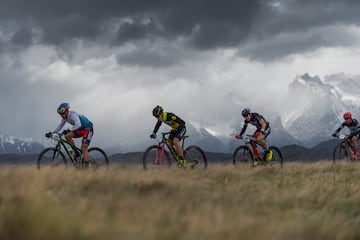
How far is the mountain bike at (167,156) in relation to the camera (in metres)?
19.2

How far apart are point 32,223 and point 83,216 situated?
0.95 m

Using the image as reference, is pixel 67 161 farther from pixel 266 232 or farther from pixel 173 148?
pixel 266 232

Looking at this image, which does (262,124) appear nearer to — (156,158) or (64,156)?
(156,158)

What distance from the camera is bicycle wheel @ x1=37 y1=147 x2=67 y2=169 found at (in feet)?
55.8

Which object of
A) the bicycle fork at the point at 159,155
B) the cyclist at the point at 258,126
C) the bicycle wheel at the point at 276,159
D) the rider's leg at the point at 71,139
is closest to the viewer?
the rider's leg at the point at 71,139

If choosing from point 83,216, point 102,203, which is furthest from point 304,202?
point 83,216

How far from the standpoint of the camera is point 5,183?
434 inches

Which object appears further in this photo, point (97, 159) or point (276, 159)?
point (276, 159)

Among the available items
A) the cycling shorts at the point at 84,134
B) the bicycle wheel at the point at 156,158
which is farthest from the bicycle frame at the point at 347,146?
the cycling shorts at the point at 84,134

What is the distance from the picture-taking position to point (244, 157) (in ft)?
75.2

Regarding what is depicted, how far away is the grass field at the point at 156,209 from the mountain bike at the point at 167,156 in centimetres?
330

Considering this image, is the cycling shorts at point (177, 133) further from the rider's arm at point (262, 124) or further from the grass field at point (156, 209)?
the rider's arm at point (262, 124)

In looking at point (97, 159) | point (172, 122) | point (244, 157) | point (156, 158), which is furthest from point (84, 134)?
point (244, 157)

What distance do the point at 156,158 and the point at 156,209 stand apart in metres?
11.4
